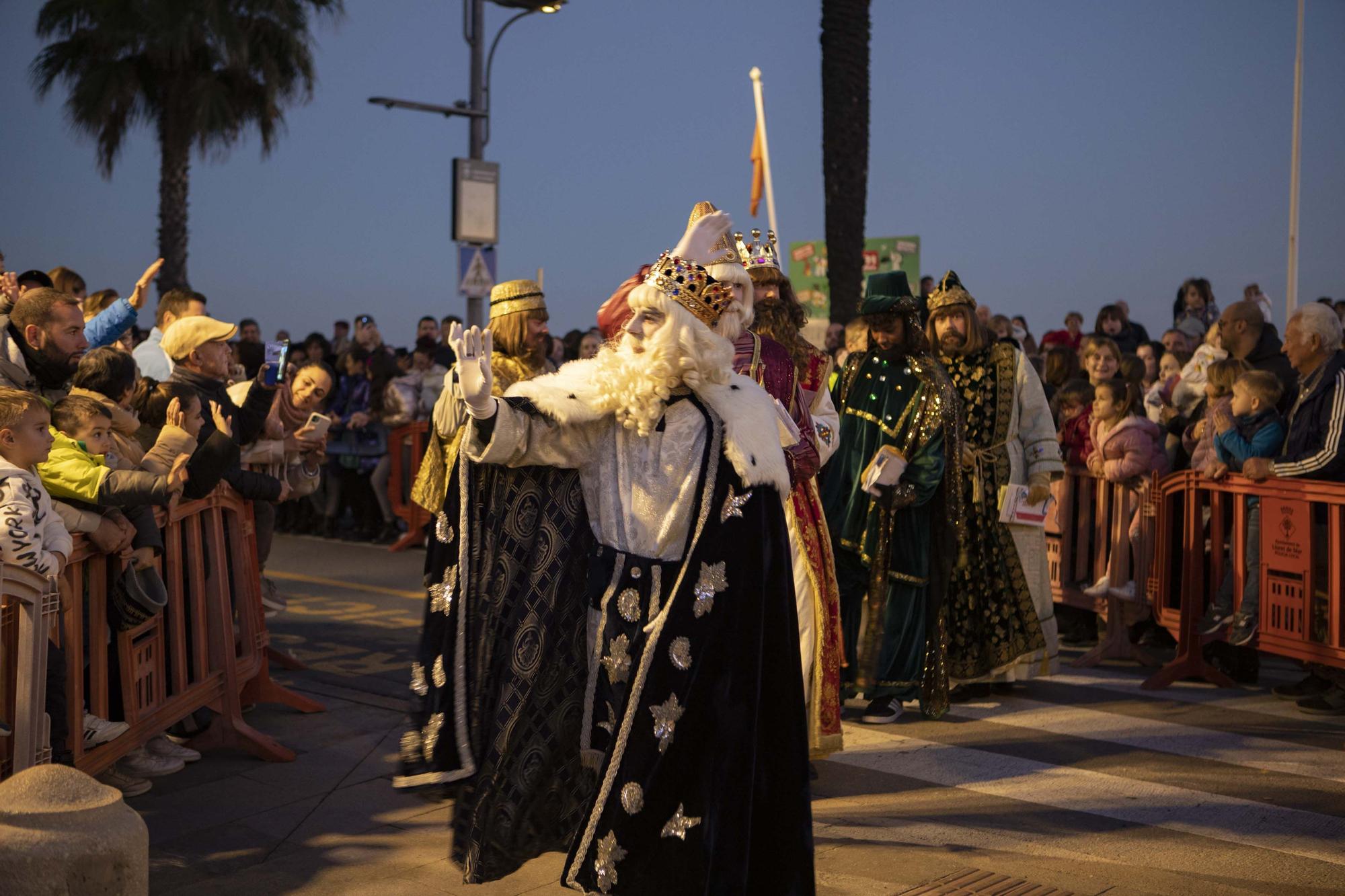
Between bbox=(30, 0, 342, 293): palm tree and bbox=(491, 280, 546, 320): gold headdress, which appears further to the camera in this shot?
bbox=(30, 0, 342, 293): palm tree

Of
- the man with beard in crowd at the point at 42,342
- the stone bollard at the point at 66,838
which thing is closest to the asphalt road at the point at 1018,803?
the stone bollard at the point at 66,838

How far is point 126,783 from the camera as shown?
18.2ft

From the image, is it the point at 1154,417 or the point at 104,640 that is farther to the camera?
the point at 1154,417

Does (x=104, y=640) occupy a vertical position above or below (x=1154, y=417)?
below

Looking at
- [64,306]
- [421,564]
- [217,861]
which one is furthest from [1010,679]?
[421,564]

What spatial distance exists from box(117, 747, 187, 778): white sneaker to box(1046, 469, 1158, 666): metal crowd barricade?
5.01m

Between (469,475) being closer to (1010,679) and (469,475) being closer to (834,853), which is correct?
(834,853)

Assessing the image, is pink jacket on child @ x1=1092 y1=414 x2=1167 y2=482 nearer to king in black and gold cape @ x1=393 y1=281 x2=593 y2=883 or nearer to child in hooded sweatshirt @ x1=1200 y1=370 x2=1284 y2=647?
child in hooded sweatshirt @ x1=1200 y1=370 x2=1284 y2=647

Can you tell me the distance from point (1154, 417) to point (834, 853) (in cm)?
724

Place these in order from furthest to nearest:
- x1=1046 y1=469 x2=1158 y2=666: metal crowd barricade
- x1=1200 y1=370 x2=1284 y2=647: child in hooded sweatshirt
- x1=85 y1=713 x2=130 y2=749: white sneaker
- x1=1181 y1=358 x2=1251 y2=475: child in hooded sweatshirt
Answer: x1=1046 y1=469 x2=1158 y2=666: metal crowd barricade → x1=1181 y1=358 x2=1251 y2=475: child in hooded sweatshirt → x1=1200 y1=370 x2=1284 y2=647: child in hooded sweatshirt → x1=85 y1=713 x2=130 y2=749: white sneaker

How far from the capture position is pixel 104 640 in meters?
5.19

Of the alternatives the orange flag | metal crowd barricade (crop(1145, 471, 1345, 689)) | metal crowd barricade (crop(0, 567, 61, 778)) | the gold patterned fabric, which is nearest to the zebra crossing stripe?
the gold patterned fabric

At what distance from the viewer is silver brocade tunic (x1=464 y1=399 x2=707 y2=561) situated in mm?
4219

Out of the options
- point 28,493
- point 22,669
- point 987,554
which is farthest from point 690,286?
point 987,554
